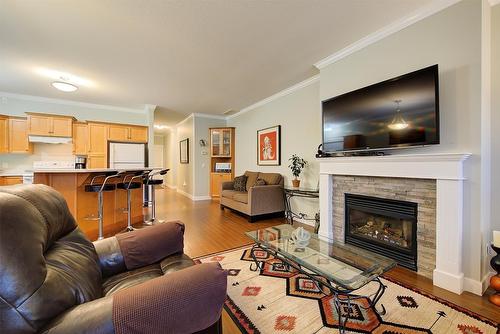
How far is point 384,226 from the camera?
2486 mm

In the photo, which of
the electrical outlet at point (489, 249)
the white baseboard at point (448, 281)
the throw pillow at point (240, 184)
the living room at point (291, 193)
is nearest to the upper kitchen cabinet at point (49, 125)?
the living room at point (291, 193)

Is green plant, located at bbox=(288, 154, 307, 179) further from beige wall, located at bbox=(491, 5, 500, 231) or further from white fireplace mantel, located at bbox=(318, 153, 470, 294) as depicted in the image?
beige wall, located at bbox=(491, 5, 500, 231)

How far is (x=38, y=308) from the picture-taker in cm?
69

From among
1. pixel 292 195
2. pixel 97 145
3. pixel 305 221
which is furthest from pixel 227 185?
pixel 97 145

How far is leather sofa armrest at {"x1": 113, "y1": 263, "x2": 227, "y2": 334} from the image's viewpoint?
2.35 feet

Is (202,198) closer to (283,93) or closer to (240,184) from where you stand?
(240,184)

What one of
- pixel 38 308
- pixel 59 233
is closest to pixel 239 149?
pixel 59 233

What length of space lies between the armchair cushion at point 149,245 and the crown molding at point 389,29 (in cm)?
293

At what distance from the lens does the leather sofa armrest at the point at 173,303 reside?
0.71 m

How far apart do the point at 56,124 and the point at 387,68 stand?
6215 millimetres

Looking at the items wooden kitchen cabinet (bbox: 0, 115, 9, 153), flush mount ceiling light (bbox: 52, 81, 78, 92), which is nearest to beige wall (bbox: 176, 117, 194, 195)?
flush mount ceiling light (bbox: 52, 81, 78, 92)

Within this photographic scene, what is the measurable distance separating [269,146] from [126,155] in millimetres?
3602

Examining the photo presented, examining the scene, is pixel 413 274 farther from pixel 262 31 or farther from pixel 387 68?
pixel 262 31

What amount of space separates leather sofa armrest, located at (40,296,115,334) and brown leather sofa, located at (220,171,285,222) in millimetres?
3279
